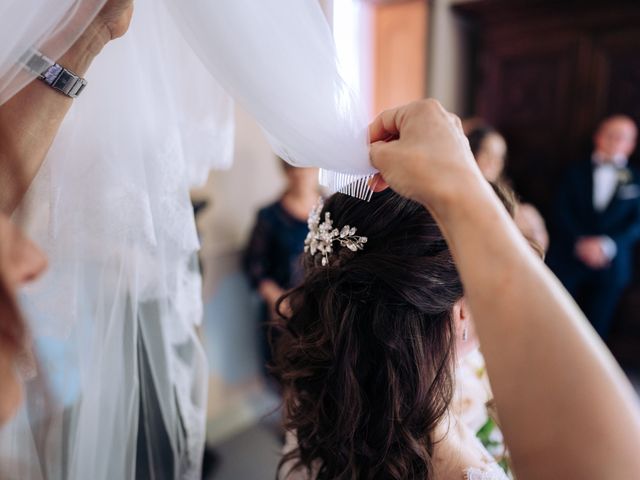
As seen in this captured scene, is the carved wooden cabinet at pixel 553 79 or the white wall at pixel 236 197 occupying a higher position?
the carved wooden cabinet at pixel 553 79

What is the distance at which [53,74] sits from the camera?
625mm

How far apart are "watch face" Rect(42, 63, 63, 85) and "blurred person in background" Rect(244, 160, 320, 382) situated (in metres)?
1.52

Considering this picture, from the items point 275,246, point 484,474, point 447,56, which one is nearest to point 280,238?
point 275,246

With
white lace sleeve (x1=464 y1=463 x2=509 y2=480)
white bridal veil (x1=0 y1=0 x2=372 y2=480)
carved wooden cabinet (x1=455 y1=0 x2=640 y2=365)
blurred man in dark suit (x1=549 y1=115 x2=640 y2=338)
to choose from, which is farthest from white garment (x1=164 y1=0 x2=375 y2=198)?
carved wooden cabinet (x1=455 y1=0 x2=640 y2=365)

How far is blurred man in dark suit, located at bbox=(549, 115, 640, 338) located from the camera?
8.13 ft

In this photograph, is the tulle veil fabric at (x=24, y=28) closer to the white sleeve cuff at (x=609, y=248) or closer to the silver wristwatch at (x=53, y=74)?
the silver wristwatch at (x=53, y=74)

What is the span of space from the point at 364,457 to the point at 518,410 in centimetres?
44

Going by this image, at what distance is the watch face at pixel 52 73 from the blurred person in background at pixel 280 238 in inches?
59.7

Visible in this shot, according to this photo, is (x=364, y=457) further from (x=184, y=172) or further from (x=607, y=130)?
(x=607, y=130)

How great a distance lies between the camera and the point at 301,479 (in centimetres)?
94

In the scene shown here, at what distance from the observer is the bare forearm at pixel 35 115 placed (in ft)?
2.04

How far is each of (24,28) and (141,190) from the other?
0.28m

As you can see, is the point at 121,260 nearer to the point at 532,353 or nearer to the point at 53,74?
the point at 53,74

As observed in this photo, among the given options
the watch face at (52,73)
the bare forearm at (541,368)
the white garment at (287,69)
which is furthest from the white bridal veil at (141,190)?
the bare forearm at (541,368)
